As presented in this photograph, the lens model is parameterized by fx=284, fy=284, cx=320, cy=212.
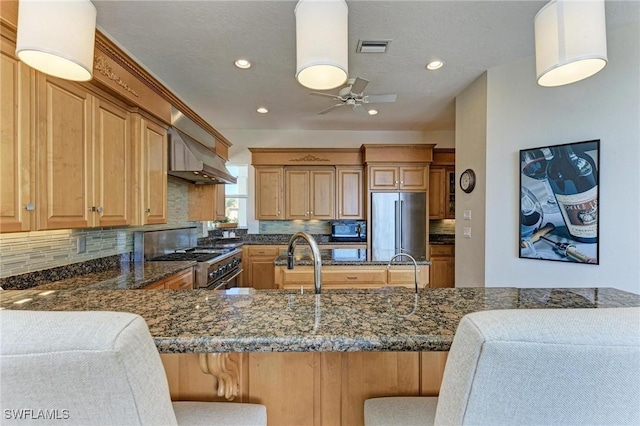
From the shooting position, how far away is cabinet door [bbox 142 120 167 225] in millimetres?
2471

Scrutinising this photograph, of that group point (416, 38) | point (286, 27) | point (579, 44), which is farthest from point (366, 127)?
point (579, 44)

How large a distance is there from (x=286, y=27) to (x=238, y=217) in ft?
11.8

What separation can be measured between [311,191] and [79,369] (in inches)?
176

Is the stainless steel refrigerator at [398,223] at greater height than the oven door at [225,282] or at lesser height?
greater

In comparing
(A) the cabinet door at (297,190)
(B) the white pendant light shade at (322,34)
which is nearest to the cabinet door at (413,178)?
(A) the cabinet door at (297,190)

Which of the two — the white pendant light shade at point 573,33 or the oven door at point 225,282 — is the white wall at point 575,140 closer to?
the white pendant light shade at point 573,33

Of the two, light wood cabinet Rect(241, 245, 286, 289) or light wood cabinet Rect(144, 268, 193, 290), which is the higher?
light wood cabinet Rect(144, 268, 193, 290)

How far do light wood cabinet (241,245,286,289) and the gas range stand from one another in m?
0.71

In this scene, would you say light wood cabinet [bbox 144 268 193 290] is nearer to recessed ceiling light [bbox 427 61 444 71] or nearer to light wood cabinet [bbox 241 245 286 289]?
light wood cabinet [bbox 241 245 286 289]

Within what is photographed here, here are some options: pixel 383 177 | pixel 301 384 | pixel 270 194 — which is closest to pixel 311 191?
pixel 270 194

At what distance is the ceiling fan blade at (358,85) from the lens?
103 inches

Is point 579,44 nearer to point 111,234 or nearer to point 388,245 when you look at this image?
point 111,234

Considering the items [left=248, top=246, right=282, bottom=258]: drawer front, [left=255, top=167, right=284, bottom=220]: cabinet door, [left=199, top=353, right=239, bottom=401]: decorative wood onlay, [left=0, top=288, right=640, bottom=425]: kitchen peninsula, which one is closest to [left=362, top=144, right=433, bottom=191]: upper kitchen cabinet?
[left=255, top=167, right=284, bottom=220]: cabinet door

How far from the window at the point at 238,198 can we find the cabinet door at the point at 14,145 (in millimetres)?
3709
